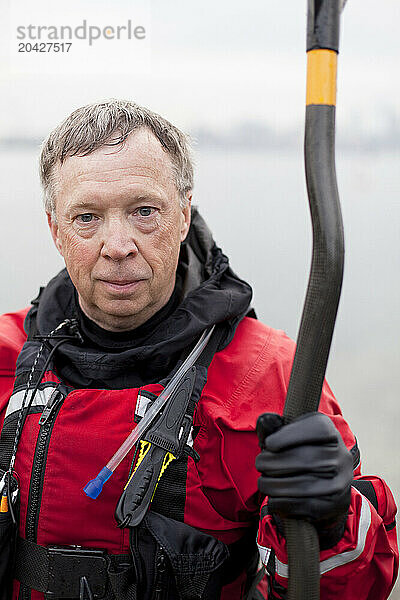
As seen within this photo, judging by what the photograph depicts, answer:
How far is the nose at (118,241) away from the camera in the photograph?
137 cm

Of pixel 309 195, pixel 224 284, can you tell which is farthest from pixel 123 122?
pixel 309 195

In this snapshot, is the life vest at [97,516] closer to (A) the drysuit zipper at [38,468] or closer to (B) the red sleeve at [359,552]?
(A) the drysuit zipper at [38,468]

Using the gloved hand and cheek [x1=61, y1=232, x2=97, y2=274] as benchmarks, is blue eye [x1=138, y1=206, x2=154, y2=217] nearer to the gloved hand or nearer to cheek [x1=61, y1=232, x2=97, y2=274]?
cheek [x1=61, y1=232, x2=97, y2=274]

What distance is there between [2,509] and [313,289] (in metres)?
0.81

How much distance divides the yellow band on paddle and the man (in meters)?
0.55

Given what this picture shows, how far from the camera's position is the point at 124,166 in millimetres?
1383

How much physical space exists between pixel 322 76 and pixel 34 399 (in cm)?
88

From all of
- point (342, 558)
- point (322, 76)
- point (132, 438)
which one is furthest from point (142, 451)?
point (322, 76)

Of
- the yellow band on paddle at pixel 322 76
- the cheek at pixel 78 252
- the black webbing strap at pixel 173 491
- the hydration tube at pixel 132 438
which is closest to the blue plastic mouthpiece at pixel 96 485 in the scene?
the hydration tube at pixel 132 438

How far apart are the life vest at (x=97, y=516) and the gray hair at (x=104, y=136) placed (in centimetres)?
40

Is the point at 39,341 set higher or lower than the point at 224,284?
lower

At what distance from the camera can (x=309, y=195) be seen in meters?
0.92

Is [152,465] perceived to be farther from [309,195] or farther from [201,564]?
A: [309,195]

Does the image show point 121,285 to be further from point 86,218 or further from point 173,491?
point 173,491
